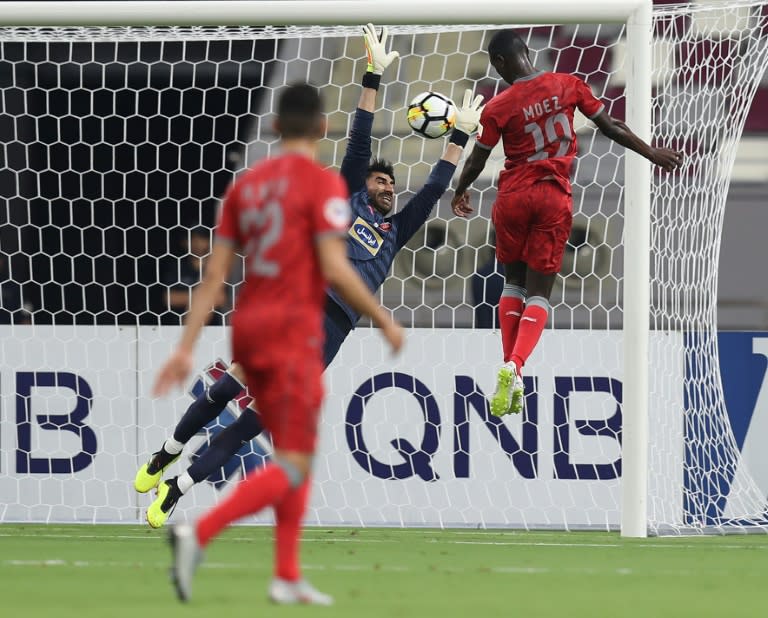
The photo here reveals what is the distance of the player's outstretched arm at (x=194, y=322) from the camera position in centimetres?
365

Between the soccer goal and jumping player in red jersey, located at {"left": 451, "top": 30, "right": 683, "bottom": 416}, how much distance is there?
90cm

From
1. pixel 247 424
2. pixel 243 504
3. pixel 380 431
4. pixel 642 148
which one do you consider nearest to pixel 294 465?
pixel 243 504

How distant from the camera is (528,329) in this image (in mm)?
6684

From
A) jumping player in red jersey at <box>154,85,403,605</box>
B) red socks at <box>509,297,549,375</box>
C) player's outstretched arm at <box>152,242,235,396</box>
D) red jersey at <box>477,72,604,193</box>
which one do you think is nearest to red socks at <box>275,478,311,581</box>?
jumping player in red jersey at <box>154,85,403,605</box>

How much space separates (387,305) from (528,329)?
2.19 metres

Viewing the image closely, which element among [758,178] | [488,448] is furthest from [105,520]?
A: [758,178]

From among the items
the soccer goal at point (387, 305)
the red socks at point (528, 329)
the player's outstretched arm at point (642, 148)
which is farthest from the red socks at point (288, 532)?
the soccer goal at point (387, 305)

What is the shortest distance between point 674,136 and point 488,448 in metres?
2.07

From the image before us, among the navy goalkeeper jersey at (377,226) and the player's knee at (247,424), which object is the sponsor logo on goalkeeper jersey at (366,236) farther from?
the player's knee at (247,424)

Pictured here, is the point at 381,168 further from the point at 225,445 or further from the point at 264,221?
the point at 264,221

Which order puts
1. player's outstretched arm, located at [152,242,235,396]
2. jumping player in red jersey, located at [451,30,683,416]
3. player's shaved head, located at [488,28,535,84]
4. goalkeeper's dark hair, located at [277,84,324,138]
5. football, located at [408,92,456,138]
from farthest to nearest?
football, located at [408,92,456,138], player's shaved head, located at [488,28,535,84], jumping player in red jersey, located at [451,30,683,416], goalkeeper's dark hair, located at [277,84,324,138], player's outstretched arm, located at [152,242,235,396]

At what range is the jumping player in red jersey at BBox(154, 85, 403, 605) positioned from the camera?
3.77 metres

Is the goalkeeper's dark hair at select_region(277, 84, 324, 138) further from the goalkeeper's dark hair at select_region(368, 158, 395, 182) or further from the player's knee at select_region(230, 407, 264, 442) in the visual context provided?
the goalkeeper's dark hair at select_region(368, 158, 395, 182)

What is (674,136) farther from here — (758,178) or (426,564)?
(426,564)
